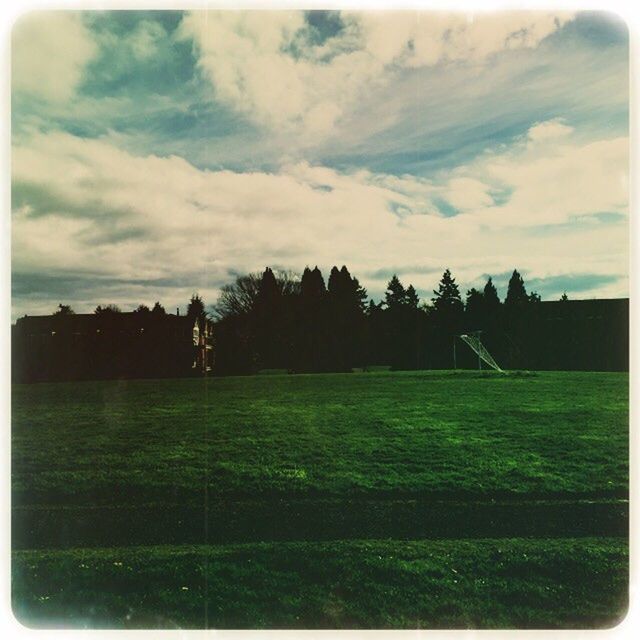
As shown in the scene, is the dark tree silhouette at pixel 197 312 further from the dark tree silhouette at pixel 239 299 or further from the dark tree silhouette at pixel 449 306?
the dark tree silhouette at pixel 449 306

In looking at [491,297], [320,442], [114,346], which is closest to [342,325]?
[491,297]

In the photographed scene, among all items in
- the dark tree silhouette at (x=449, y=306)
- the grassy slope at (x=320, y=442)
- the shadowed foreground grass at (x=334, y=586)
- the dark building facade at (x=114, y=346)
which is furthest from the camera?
the dark tree silhouette at (x=449, y=306)

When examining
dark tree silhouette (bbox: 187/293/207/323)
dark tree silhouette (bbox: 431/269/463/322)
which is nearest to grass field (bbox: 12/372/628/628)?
dark tree silhouette (bbox: 187/293/207/323)

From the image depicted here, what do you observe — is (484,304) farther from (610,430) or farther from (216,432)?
(216,432)

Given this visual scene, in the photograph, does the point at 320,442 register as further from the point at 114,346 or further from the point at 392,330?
the point at 392,330

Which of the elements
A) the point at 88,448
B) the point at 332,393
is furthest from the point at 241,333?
the point at 88,448

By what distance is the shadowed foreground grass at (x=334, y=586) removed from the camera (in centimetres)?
483

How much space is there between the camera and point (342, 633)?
188 inches

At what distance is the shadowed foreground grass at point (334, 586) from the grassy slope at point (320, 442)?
1806mm

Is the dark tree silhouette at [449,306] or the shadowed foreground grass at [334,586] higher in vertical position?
the dark tree silhouette at [449,306]

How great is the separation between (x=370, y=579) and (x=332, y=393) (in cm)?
1384

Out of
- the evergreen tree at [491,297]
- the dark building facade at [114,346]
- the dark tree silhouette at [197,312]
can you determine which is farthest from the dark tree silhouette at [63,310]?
the evergreen tree at [491,297]

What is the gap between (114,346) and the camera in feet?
60.8

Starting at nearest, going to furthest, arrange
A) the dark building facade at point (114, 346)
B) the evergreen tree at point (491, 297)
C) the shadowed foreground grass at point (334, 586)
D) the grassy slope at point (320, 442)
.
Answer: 1. the shadowed foreground grass at point (334, 586)
2. the grassy slope at point (320, 442)
3. the dark building facade at point (114, 346)
4. the evergreen tree at point (491, 297)
